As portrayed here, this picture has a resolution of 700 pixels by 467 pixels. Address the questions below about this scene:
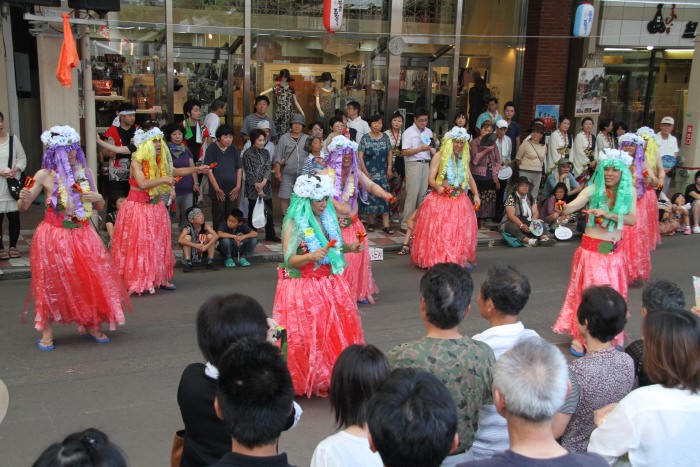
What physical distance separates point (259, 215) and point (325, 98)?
15.4 ft

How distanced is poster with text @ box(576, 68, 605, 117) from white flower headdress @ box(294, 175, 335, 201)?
10594mm

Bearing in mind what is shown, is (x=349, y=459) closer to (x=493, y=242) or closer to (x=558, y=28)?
(x=493, y=242)

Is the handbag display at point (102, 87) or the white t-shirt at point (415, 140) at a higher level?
the handbag display at point (102, 87)

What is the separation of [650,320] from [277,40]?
38.5ft

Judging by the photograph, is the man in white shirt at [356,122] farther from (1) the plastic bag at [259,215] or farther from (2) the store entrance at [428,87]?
(2) the store entrance at [428,87]

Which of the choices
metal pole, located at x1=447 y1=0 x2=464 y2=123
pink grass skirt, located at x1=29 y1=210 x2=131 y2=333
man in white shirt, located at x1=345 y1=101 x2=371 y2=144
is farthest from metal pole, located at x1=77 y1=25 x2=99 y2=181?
metal pole, located at x1=447 y1=0 x2=464 y2=123

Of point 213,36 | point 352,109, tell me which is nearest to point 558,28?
point 352,109

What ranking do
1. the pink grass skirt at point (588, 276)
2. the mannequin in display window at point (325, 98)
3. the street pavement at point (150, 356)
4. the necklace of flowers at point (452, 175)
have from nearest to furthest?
the street pavement at point (150, 356), the pink grass skirt at point (588, 276), the necklace of flowers at point (452, 175), the mannequin in display window at point (325, 98)

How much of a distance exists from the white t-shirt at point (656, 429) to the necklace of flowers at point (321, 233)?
318 centimetres

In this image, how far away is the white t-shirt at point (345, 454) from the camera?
2.83 meters

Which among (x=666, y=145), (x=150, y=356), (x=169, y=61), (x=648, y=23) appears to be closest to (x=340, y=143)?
(x=150, y=356)

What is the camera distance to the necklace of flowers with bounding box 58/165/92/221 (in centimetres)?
658

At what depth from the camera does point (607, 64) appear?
16375 mm

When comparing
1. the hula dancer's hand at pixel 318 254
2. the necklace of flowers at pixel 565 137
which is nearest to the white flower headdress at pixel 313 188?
the hula dancer's hand at pixel 318 254
